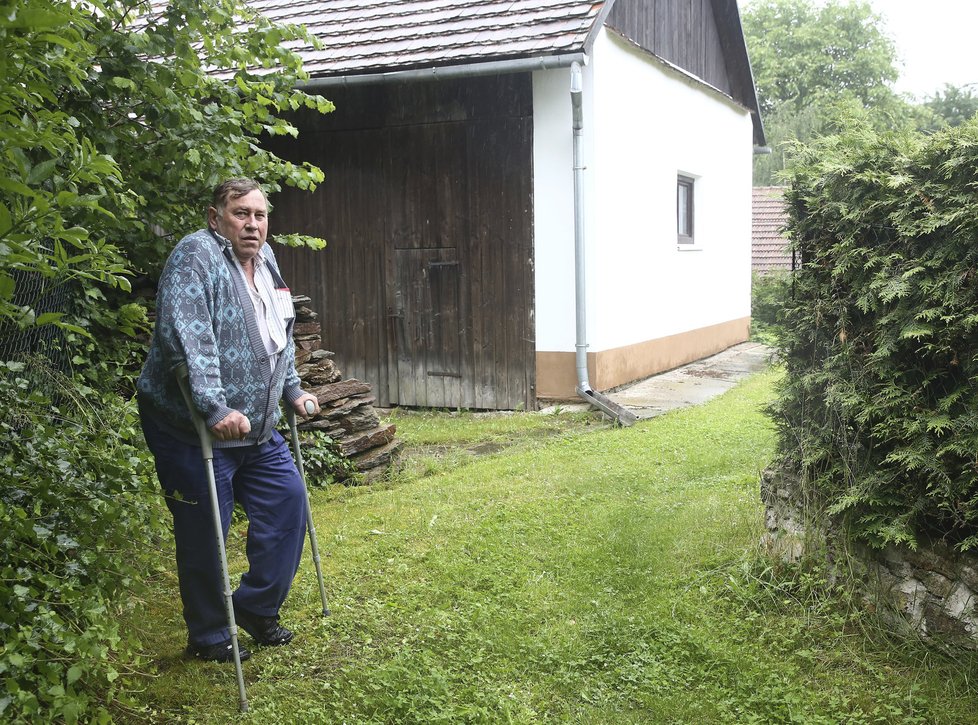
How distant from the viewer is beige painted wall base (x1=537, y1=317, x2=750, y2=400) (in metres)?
10.0

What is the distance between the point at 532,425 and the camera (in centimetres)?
912

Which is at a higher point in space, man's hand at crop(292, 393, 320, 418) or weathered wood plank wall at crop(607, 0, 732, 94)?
weathered wood plank wall at crop(607, 0, 732, 94)

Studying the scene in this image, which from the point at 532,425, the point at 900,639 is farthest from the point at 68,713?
the point at 532,425

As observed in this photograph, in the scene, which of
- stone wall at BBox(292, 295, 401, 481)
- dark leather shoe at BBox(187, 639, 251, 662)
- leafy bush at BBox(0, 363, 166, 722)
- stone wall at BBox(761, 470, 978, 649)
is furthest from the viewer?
stone wall at BBox(292, 295, 401, 481)

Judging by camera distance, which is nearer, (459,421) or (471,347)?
(459,421)

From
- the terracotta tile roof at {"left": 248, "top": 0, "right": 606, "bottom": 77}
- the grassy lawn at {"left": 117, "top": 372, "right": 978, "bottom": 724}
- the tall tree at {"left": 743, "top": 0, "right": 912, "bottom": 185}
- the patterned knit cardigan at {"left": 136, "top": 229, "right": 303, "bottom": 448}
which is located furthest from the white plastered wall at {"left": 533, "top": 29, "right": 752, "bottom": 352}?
the tall tree at {"left": 743, "top": 0, "right": 912, "bottom": 185}

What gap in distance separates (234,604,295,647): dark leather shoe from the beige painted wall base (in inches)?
242

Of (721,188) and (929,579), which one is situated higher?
(721,188)

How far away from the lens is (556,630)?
14.1 ft

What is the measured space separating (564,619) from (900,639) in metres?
1.44

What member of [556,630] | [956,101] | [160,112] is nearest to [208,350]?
[556,630]

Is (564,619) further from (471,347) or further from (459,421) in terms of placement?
(471,347)

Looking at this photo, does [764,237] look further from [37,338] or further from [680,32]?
[37,338]

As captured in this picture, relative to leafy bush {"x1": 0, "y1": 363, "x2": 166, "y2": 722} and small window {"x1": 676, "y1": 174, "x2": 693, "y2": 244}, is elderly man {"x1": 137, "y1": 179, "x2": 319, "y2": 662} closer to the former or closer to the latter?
leafy bush {"x1": 0, "y1": 363, "x2": 166, "y2": 722}
